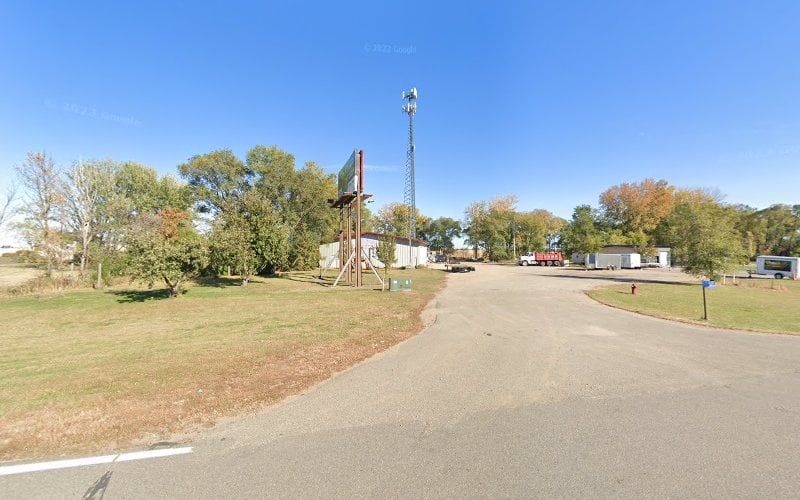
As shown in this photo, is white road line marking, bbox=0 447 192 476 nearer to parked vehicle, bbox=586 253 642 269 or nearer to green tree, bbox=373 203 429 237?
parked vehicle, bbox=586 253 642 269

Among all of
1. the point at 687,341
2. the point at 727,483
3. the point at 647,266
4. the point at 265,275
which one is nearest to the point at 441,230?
the point at 647,266

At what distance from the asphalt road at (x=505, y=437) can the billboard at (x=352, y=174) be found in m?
14.3

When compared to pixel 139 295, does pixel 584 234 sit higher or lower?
higher

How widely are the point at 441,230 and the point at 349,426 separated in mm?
89227

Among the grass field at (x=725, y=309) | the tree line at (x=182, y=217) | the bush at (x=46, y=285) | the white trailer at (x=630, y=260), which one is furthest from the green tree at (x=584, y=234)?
the bush at (x=46, y=285)

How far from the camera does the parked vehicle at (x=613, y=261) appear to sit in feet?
154

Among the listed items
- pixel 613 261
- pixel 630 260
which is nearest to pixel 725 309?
pixel 613 261

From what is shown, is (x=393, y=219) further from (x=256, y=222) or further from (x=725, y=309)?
(x=725, y=309)

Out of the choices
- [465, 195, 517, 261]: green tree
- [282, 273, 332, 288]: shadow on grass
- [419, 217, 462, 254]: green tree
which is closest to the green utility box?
[282, 273, 332, 288]: shadow on grass

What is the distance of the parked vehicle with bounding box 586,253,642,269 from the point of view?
1845 inches

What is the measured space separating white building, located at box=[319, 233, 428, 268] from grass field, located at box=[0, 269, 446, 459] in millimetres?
27690

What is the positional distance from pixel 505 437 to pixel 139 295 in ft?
64.3

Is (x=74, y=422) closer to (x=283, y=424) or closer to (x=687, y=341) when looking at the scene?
(x=283, y=424)

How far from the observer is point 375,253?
1564 inches
